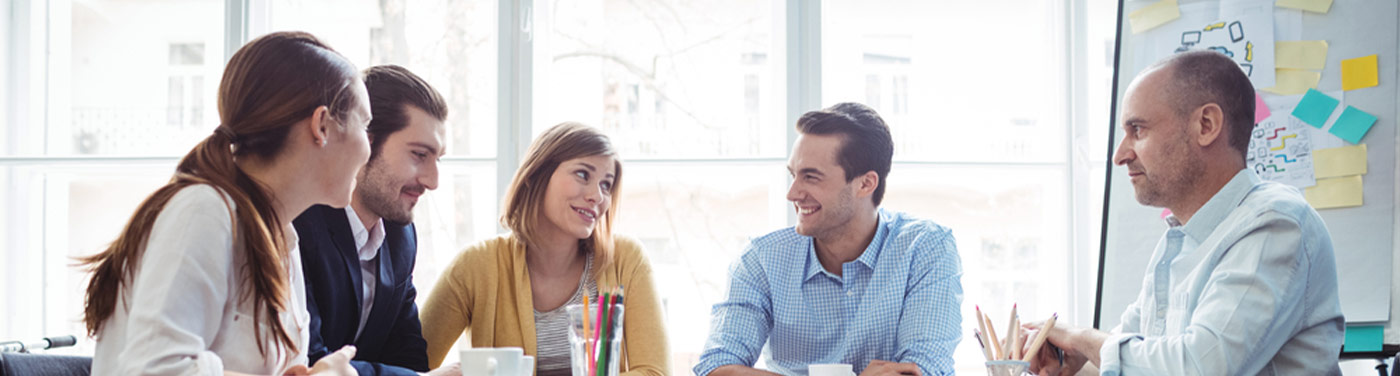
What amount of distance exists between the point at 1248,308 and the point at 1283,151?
46.6 inches

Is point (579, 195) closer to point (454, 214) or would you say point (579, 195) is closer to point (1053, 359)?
point (454, 214)

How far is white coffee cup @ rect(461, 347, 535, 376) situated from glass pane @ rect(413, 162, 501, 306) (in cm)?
164

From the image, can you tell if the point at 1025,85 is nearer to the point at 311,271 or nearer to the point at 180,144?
the point at 311,271

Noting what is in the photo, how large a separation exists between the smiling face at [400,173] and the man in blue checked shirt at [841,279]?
75 centimetres

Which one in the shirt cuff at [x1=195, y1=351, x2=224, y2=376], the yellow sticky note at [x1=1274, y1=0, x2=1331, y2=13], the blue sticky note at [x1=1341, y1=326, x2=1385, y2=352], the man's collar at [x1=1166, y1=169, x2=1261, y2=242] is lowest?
the blue sticky note at [x1=1341, y1=326, x2=1385, y2=352]

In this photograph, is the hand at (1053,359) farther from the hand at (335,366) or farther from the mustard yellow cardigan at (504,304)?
the hand at (335,366)

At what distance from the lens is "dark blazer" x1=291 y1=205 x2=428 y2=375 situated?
6.32 ft

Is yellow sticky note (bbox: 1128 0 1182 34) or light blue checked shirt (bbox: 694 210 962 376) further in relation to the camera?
yellow sticky note (bbox: 1128 0 1182 34)

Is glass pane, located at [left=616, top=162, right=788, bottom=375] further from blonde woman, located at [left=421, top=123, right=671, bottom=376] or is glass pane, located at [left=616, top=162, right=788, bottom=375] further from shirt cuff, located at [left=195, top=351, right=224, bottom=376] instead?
shirt cuff, located at [left=195, top=351, right=224, bottom=376]

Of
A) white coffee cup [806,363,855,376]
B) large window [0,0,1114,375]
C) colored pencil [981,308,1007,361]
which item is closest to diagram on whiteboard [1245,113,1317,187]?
large window [0,0,1114,375]

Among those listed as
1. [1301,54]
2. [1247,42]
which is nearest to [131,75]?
[1247,42]

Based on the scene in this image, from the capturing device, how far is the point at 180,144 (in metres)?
3.16

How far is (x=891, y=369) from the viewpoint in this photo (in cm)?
205

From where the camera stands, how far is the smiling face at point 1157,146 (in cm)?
190
